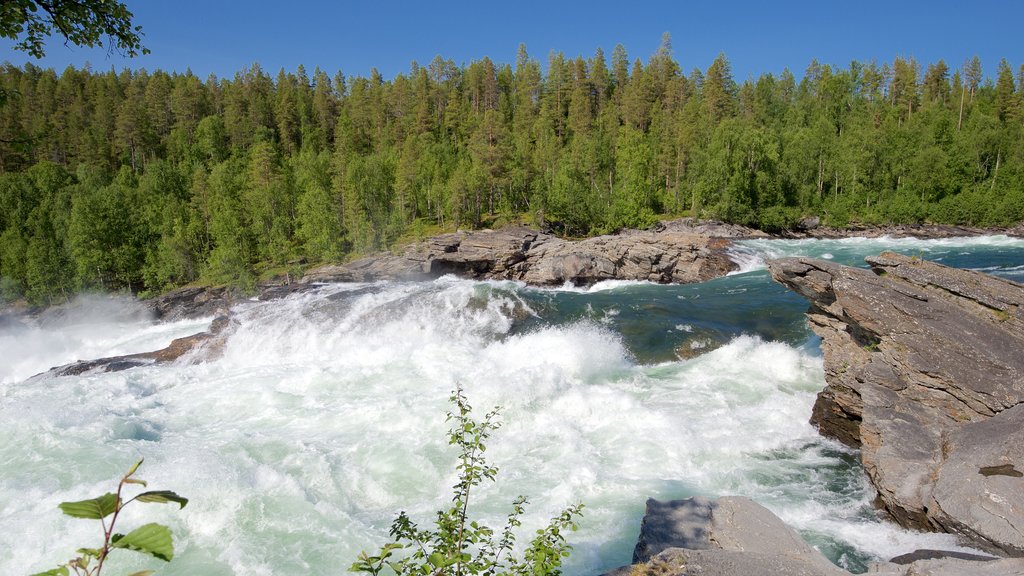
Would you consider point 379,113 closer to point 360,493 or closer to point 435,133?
point 435,133

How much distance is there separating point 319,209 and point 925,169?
70.8 metres

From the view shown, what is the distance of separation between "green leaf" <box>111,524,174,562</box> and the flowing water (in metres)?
9.04

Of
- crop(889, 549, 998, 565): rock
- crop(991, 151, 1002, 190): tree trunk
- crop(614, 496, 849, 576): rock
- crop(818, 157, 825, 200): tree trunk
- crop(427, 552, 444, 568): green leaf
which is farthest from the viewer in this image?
crop(818, 157, 825, 200): tree trunk

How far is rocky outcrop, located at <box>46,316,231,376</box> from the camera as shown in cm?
2355

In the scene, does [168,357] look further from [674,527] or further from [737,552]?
[737,552]

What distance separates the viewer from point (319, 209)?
51406 mm

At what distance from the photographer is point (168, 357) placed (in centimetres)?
2414

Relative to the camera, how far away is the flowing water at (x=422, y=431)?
1052 centimetres

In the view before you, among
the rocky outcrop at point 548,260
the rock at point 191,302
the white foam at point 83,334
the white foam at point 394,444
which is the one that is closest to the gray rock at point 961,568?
the white foam at point 394,444

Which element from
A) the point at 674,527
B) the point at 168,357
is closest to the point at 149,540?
the point at 674,527

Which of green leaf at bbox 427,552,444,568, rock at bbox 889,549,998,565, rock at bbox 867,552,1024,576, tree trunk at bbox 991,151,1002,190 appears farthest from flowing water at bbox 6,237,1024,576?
tree trunk at bbox 991,151,1002,190

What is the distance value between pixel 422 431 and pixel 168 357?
15.9 meters

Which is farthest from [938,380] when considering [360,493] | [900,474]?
[360,493]

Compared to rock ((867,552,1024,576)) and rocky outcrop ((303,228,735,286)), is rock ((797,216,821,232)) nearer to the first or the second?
rocky outcrop ((303,228,735,286))
